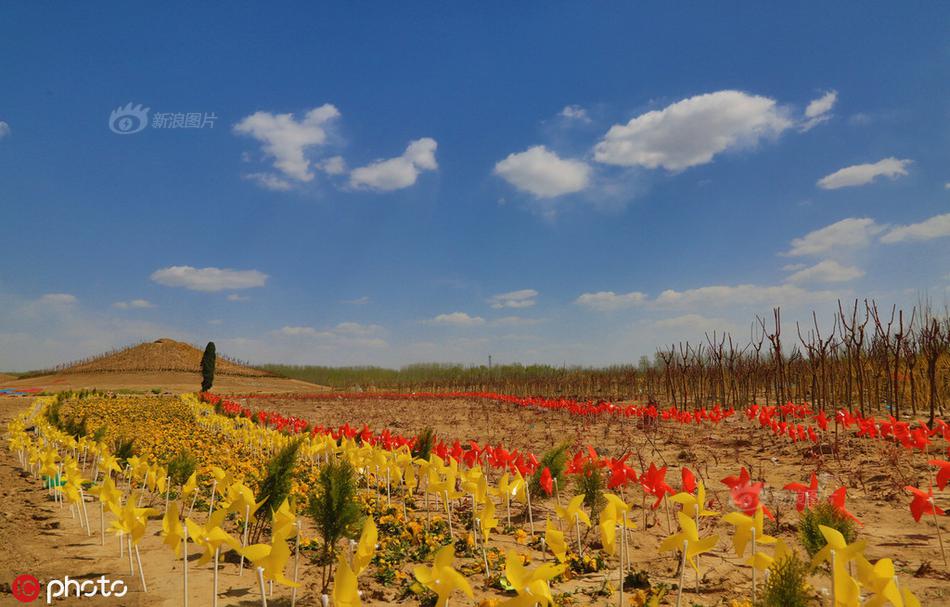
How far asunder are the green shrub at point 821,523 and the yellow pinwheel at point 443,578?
199 cm

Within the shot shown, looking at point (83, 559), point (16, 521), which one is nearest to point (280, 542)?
point (83, 559)

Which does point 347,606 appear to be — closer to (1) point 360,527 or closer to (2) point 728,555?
(1) point 360,527

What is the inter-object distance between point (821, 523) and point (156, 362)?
5922 centimetres

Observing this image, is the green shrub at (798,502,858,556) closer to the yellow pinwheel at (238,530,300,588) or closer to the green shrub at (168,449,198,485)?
the yellow pinwheel at (238,530,300,588)

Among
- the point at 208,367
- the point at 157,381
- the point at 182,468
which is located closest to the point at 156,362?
the point at 157,381

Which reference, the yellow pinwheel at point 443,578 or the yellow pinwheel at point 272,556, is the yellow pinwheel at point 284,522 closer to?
the yellow pinwheel at point 272,556

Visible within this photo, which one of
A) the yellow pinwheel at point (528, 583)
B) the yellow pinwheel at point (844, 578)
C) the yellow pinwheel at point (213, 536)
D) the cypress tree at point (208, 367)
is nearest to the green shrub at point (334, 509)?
the yellow pinwheel at point (213, 536)

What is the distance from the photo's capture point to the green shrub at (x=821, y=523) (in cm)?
261

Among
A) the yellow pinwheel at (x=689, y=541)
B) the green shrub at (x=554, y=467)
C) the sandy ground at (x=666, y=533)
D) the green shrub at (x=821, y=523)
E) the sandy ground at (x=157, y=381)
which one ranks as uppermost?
the yellow pinwheel at (x=689, y=541)

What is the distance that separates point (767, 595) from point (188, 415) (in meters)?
15.3

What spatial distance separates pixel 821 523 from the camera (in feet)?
8.77

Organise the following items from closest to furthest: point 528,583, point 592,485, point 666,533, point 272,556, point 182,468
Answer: point 528,583 < point 272,556 < point 592,485 < point 666,533 < point 182,468

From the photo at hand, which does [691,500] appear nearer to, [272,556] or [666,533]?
[272,556]

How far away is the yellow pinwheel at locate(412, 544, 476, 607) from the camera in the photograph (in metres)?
1.54
